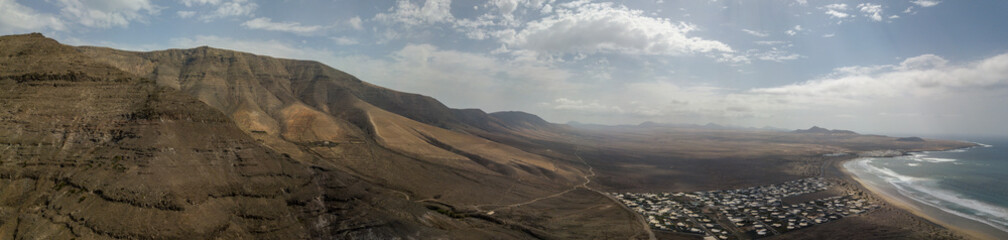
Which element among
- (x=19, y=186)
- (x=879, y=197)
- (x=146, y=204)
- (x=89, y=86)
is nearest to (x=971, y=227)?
(x=879, y=197)

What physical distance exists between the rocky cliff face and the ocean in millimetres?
56990

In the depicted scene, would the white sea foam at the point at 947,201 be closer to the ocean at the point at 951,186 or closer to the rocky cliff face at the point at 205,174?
the ocean at the point at 951,186

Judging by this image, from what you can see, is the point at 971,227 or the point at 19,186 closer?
the point at 19,186

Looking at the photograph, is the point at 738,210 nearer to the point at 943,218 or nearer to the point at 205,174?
the point at 943,218

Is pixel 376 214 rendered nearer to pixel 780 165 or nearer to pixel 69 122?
pixel 69 122

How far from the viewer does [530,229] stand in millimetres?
50188

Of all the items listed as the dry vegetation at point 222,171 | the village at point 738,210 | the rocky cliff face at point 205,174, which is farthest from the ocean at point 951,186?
the rocky cliff face at point 205,174

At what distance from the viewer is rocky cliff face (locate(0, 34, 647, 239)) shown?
30.4 meters

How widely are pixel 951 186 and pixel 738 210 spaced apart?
6664 cm

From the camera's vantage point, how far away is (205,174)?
38.1 metres

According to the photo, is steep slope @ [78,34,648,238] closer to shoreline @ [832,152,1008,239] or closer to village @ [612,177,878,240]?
village @ [612,177,878,240]

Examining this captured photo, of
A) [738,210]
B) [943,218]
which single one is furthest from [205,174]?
[943,218]

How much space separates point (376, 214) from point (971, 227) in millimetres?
82054

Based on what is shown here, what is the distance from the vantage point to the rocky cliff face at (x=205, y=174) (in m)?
30.4
